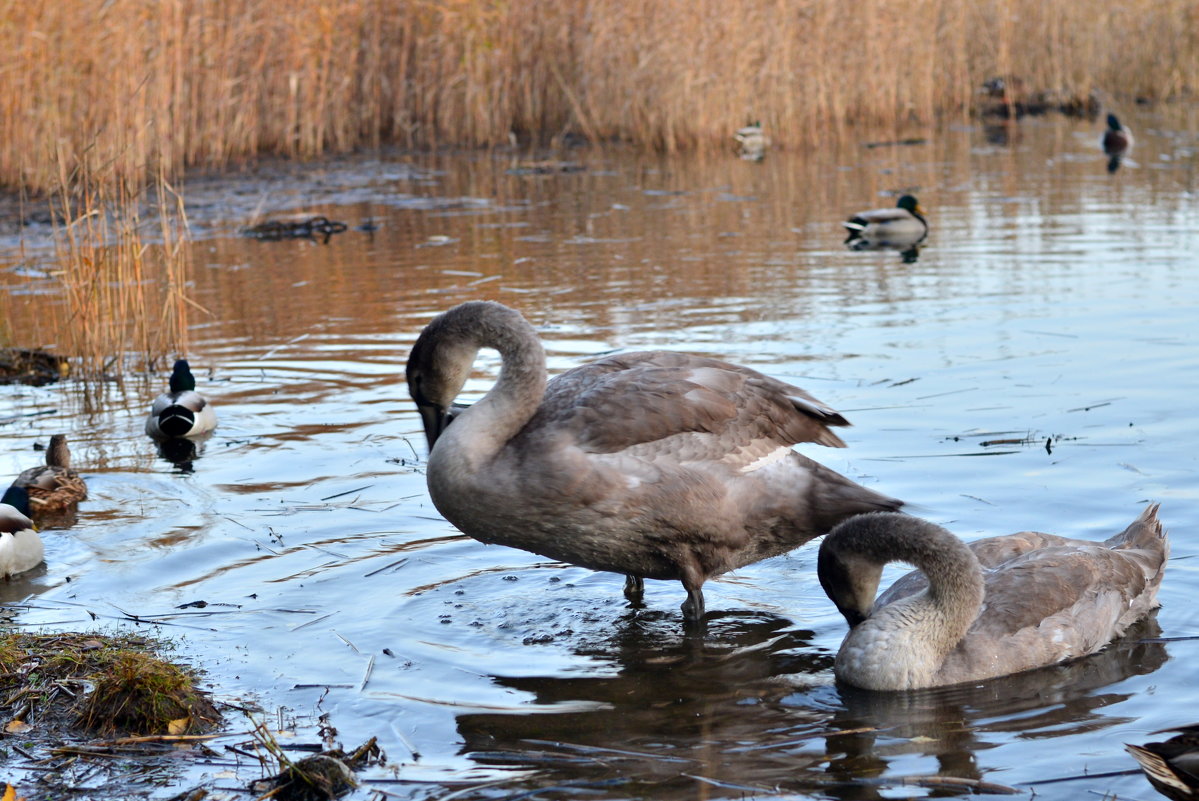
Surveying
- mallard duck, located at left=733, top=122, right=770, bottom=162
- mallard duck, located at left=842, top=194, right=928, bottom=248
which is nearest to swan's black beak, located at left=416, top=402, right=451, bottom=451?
mallard duck, located at left=842, top=194, right=928, bottom=248

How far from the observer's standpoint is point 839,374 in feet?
31.4

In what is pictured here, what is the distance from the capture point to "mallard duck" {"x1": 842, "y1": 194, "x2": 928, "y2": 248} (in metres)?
15.7

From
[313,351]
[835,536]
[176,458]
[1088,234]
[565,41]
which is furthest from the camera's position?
[565,41]

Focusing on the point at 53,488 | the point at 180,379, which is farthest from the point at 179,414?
the point at 53,488

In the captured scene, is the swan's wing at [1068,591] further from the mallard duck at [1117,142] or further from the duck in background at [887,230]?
the mallard duck at [1117,142]

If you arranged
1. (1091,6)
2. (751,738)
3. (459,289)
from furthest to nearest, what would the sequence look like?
(1091,6)
(459,289)
(751,738)

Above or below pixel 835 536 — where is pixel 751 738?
below

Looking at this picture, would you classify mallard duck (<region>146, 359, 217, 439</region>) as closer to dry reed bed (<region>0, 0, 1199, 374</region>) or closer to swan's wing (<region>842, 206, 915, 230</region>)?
dry reed bed (<region>0, 0, 1199, 374</region>)

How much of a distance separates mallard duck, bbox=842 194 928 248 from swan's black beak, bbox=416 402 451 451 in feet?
35.0

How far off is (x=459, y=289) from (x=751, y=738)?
900cm

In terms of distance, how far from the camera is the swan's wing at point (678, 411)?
5.46 meters

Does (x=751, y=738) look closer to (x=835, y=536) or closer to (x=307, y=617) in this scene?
(x=835, y=536)

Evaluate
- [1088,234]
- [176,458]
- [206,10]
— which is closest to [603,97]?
[206,10]

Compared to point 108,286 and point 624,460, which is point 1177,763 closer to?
point 624,460
